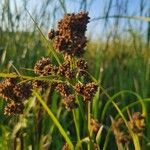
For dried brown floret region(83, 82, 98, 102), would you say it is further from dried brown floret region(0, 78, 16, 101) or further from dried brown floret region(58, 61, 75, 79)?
dried brown floret region(0, 78, 16, 101)

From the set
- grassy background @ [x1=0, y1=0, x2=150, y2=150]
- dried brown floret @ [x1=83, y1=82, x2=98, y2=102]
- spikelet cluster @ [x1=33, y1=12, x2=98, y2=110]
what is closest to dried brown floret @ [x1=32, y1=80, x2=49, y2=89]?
spikelet cluster @ [x1=33, y1=12, x2=98, y2=110]

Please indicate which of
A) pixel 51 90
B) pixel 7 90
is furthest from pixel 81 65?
pixel 51 90

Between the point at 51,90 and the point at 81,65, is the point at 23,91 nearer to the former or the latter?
the point at 81,65

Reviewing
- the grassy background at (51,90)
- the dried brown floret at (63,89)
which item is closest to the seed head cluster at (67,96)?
the dried brown floret at (63,89)

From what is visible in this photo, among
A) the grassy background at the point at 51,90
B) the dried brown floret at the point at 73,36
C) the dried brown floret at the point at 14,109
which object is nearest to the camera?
the dried brown floret at the point at 73,36

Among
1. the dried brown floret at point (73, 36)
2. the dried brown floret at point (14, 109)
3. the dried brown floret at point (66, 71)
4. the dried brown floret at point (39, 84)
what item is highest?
the dried brown floret at point (73, 36)

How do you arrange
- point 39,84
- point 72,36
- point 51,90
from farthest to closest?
1. point 51,90
2. point 39,84
3. point 72,36

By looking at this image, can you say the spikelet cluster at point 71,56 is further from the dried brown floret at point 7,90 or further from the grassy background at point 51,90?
the grassy background at point 51,90

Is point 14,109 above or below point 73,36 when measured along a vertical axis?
below
